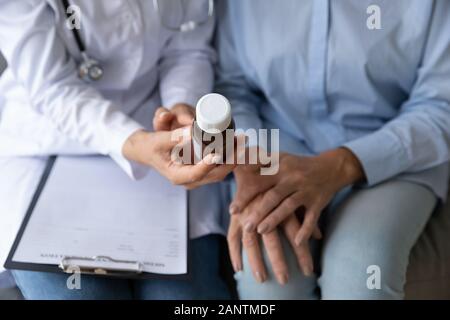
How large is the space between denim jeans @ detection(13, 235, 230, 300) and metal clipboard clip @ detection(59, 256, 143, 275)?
1.3 inches

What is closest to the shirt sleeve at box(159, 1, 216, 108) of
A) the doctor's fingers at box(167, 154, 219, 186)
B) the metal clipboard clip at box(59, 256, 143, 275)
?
the doctor's fingers at box(167, 154, 219, 186)

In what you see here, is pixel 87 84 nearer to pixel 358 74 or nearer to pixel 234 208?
pixel 234 208

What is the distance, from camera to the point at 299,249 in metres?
0.94

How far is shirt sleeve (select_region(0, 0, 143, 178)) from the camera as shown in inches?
36.8

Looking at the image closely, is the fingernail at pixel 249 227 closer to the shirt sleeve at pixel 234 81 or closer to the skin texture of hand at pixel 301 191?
the skin texture of hand at pixel 301 191

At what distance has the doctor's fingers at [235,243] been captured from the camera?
3.19 feet

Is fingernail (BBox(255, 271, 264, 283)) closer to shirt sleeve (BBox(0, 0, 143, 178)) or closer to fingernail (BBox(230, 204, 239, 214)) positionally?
fingernail (BBox(230, 204, 239, 214))

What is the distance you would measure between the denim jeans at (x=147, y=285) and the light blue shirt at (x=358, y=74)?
25cm

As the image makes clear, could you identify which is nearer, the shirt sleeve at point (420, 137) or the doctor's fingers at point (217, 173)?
the doctor's fingers at point (217, 173)

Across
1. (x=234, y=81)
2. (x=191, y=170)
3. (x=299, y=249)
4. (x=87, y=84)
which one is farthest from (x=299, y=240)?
(x=87, y=84)

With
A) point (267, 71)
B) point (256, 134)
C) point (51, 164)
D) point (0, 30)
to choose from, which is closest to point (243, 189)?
point (256, 134)

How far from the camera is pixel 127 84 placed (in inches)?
40.7

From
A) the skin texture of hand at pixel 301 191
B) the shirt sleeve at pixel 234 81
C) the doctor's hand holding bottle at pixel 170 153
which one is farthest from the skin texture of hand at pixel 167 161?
the shirt sleeve at pixel 234 81

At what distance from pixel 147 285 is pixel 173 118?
0.95 ft
